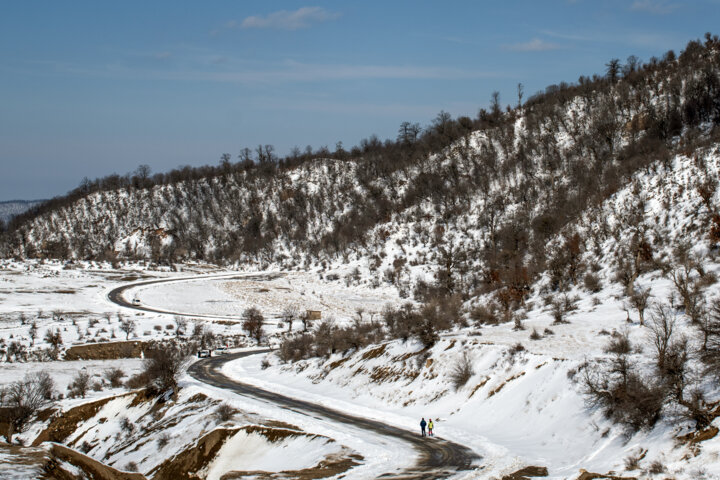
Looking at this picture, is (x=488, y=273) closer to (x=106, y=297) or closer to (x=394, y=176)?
(x=394, y=176)

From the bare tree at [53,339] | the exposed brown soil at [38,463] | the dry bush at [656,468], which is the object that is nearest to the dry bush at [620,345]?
the dry bush at [656,468]

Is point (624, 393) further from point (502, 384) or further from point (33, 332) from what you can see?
point (33, 332)

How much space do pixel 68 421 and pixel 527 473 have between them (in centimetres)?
3266

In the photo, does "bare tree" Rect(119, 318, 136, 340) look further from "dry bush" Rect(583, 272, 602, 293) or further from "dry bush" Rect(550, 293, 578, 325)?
"dry bush" Rect(583, 272, 602, 293)

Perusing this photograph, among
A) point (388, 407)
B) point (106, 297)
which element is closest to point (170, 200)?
point (106, 297)

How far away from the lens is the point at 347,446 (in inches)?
1001

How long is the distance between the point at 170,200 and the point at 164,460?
11345 centimetres

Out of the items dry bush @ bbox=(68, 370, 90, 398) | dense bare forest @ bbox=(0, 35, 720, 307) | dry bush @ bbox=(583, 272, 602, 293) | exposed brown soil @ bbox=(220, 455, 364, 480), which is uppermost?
dense bare forest @ bbox=(0, 35, 720, 307)

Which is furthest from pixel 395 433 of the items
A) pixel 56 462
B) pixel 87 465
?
pixel 56 462

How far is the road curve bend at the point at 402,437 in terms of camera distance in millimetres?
21344

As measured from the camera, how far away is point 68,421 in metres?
38.9

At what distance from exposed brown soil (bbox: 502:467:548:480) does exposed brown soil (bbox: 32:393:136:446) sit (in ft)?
101

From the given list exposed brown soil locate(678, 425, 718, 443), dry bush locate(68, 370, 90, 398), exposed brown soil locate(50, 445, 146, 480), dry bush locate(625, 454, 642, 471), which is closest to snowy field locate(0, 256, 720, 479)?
dry bush locate(625, 454, 642, 471)

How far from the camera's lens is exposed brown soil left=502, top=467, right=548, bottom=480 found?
1911 centimetres
